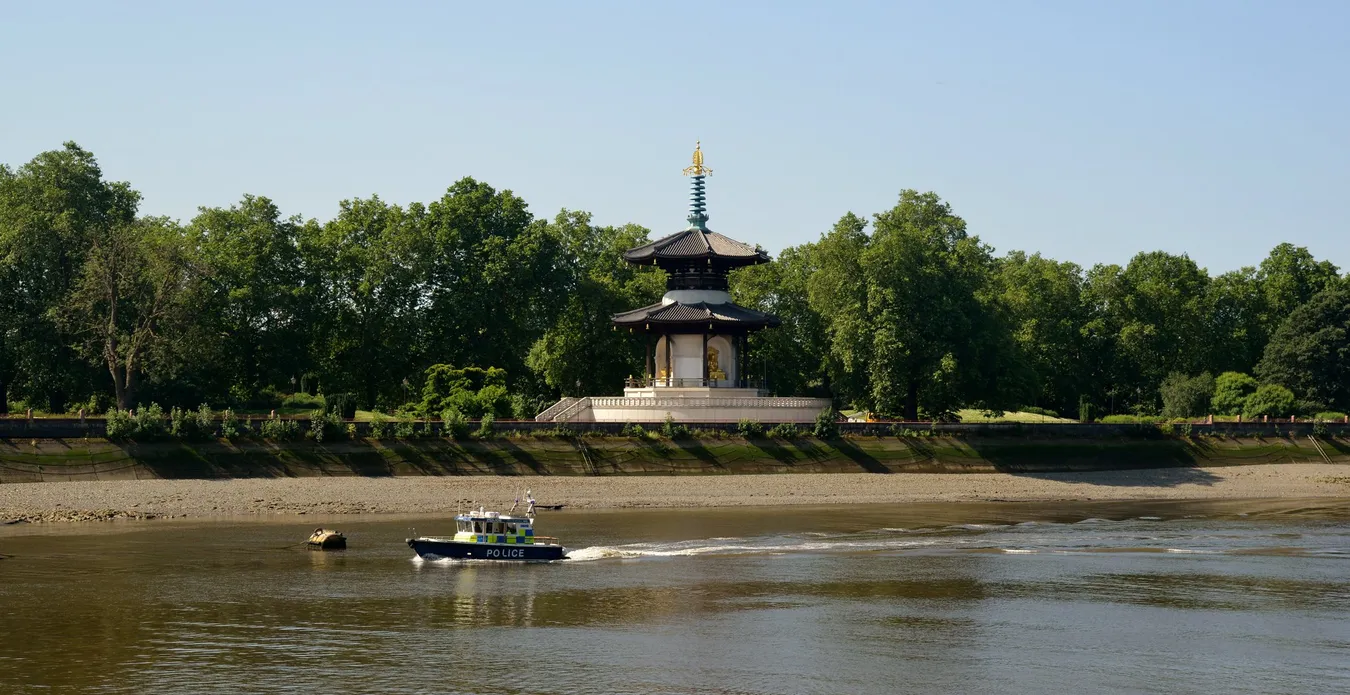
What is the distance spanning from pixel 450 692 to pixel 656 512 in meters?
36.4

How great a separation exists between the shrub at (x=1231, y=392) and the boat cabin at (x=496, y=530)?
64680 millimetres

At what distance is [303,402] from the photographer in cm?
10606

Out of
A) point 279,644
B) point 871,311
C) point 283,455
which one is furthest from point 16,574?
point 871,311

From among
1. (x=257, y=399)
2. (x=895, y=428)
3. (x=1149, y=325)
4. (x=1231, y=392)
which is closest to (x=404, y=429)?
(x=895, y=428)

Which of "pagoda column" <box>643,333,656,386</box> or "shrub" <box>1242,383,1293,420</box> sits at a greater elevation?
"pagoda column" <box>643,333,656,386</box>

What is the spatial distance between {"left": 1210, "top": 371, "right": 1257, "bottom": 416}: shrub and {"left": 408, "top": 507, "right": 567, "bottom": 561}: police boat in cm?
6426

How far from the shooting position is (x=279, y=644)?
3638 cm

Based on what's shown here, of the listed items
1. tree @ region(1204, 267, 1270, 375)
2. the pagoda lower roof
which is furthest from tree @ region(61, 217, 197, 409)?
tree @ region(1204, 267, 1270, 375)

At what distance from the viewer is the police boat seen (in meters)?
51.8

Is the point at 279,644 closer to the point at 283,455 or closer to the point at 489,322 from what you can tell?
the point at 283,455

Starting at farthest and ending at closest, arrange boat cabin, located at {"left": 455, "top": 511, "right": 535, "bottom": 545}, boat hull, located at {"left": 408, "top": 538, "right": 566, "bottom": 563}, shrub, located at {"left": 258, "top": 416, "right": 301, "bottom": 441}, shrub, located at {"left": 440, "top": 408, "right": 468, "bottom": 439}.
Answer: shrub, located at {"left": 440, "top": 408, "right": 468, "bottom": 439}
shrub, located at {"left": 258, "top": 416, "right": 301, "bottom": 441}
boat cabin, located at {"left": 455, "top": 511, "right": 535, "bottom": 545}
boat hull, located at {"left": 408, "top": 538, "right": 566, "bottom": 563}

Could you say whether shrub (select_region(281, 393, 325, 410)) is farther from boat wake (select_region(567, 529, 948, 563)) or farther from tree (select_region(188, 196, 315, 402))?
boat wake (select_region(567, 529, 948, 563))

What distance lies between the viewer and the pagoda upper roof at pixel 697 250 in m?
90.1

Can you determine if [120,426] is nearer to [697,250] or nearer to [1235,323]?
[697,250]
